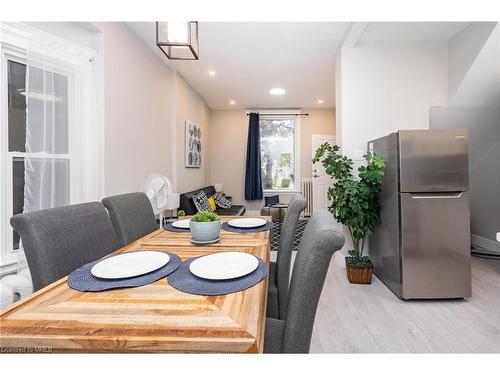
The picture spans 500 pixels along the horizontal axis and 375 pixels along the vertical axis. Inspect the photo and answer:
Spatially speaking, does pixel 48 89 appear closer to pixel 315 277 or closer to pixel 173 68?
pixel 315 277

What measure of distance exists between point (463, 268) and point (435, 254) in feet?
0.84

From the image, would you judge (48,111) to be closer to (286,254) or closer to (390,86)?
(286,254)

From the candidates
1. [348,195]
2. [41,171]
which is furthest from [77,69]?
[348,195]

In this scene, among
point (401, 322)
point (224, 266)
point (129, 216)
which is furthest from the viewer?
point (401, 322)

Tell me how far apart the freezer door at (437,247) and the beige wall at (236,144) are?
3857 millimetres

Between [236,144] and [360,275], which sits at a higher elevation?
[236,144]

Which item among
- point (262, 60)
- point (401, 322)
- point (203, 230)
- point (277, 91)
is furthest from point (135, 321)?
point (277, 91)

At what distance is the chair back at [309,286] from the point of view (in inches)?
27.8

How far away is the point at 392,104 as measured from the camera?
2900mm

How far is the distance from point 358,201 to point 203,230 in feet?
5.82

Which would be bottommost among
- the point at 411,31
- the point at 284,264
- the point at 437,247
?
the point at 437,247

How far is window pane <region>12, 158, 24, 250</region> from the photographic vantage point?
161 centimetres

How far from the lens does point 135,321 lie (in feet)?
1.97

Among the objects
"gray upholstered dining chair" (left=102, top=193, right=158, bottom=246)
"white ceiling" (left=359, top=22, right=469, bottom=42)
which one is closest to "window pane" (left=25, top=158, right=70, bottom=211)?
"gray upholstered dining chair" (left=102, top=193, right=158, bottom=246)
